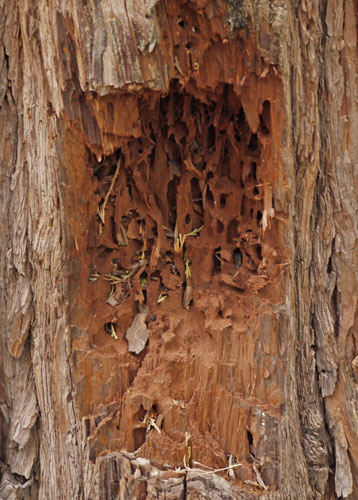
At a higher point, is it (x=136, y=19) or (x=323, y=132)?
(x=136, y=19)

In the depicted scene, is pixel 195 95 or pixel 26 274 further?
pixel 26 274

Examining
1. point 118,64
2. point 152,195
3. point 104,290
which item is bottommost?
point 104,290

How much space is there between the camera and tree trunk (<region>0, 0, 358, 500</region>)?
152 centimetres

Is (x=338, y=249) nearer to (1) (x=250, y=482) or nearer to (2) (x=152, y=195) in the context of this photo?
(2) (x=152, y=195)

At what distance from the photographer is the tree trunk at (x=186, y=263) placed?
1.52 m

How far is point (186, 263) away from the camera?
179cm

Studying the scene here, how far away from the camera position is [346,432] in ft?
5.35

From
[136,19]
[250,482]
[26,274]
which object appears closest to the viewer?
[136,19]

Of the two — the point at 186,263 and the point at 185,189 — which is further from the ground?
the point at 185,189

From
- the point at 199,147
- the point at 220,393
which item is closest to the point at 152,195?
the point at 199,147

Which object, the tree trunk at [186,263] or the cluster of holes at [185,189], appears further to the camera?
the cluster of holes at [185,189]

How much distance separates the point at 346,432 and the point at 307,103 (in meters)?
1.14

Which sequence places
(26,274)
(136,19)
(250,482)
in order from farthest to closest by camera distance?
(26,274)
(250,482)
(136,19)

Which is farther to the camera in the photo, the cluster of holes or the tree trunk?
the cluster of holes
